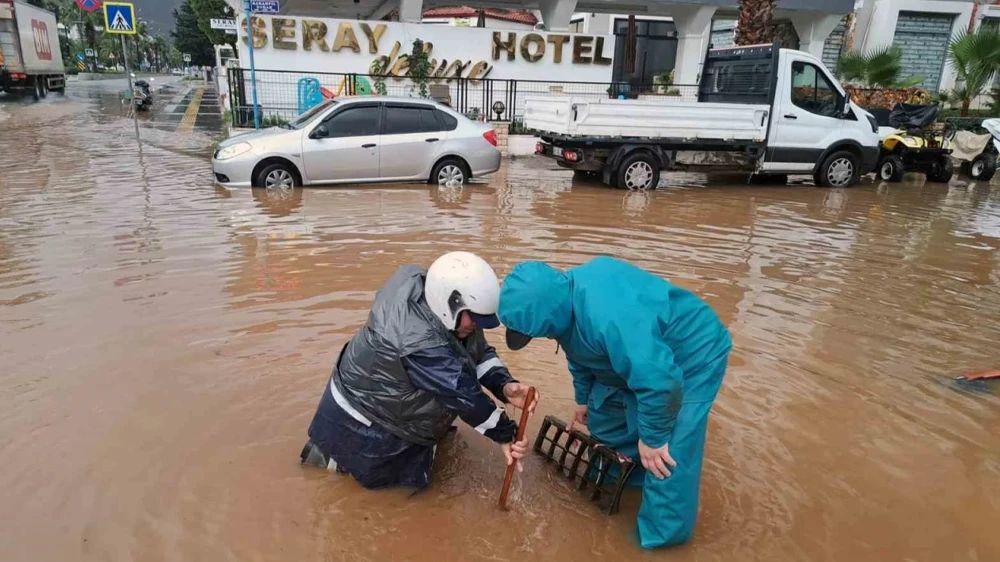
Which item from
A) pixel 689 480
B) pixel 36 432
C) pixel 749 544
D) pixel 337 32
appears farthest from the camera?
pixel 337 32

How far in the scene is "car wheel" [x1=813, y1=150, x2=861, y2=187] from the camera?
1266 centimetres

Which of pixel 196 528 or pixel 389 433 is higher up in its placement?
pixel 389 433

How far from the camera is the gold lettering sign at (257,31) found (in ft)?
52.9

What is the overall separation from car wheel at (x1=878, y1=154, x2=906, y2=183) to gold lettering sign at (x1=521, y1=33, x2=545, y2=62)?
8.88 metres

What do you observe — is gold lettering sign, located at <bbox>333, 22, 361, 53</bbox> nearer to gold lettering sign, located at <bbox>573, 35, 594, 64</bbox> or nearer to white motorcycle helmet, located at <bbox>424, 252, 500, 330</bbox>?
gold lettering sign, located at <bbox>573, 35, 594, 64</bbox>

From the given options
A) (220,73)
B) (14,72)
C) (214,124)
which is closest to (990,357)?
(214,124)

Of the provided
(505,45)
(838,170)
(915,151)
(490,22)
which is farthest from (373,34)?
(490,22)

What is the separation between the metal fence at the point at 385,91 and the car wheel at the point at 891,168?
13.7 feet

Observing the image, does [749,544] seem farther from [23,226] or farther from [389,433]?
[23,226]

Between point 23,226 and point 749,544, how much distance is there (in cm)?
805

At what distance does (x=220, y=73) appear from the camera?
24969 millimetres

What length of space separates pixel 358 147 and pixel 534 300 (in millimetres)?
8455

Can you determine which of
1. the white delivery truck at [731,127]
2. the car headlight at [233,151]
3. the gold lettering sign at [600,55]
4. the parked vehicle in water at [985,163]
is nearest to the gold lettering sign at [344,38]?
the gold lettering sign at [600,55]

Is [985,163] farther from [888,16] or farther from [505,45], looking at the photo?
[505,45]
